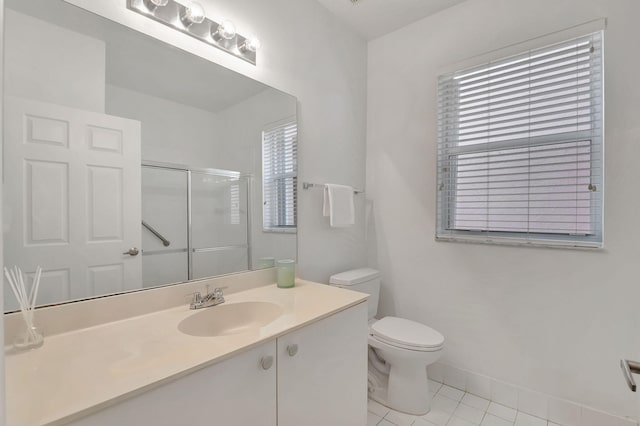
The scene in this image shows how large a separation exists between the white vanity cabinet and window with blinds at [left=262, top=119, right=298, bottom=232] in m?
0.68

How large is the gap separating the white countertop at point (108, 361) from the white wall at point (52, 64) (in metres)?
0.78

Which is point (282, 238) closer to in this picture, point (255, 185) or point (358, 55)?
point (255, 185)

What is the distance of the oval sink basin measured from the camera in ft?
3.93

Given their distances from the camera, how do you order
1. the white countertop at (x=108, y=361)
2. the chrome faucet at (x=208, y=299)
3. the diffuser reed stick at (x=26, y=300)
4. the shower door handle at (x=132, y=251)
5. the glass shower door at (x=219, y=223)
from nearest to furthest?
the white countertop at (x=108, y=361) < the diffuser reed stick at (x=26, y=300) < the shower door handle at (x=132, y=251) < the chrome faucet at (x=208, y=299) < the glass shower door at (x=219, y=223)

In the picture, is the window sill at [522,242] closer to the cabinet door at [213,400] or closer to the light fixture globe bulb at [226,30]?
the cabinet door at [213,400]

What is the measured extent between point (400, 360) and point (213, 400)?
1.20 meters

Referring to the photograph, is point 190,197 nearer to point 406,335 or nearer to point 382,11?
point 406,335

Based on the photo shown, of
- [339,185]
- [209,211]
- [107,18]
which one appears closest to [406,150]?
[339,185]

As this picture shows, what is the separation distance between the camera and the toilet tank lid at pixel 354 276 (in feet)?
6.31

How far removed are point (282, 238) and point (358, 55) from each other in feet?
5.10

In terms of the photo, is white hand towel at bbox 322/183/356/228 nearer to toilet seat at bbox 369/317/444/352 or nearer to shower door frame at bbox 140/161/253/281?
shower door frame at bbox 140/161/253/281

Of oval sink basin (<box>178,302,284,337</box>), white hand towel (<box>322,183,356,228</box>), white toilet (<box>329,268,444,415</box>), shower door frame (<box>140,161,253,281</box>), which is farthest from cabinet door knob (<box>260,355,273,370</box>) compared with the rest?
white hand towel (<box>322,183,356,228</box>)

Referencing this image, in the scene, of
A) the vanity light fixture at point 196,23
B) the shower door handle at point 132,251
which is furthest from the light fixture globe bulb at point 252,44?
the shower door handle at point 132,251

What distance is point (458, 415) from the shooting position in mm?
1729
